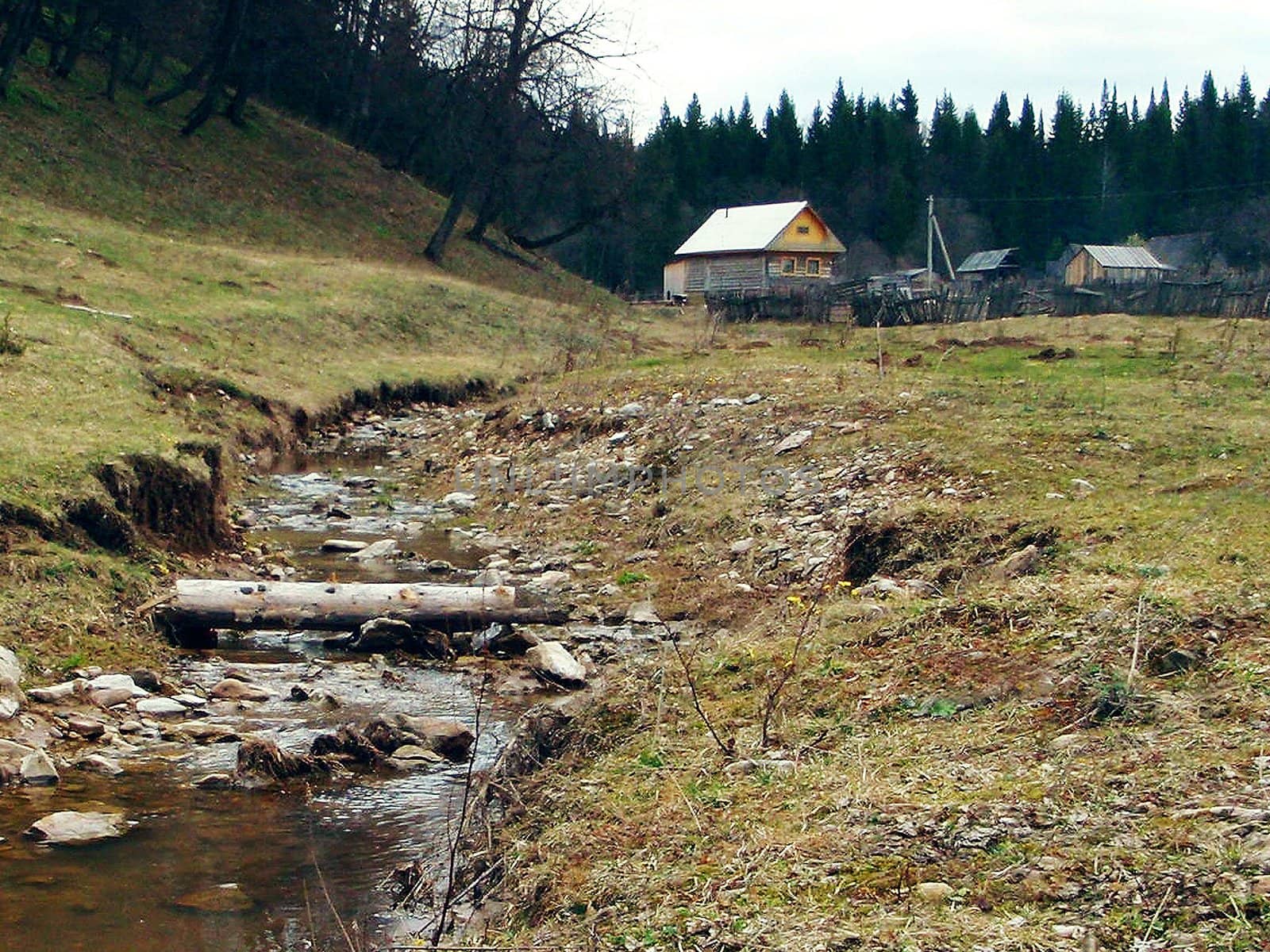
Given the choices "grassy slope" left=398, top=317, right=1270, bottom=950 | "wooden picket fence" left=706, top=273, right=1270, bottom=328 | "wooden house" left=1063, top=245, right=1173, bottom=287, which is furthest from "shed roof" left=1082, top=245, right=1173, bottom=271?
"grassy slope" left=398, top=317, right=1270, bottom=950

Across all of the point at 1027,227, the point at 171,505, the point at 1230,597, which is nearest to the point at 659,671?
the point at 1230,597

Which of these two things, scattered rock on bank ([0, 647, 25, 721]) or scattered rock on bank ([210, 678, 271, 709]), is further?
scattered rock on bank ([210, 678, 271, 709])

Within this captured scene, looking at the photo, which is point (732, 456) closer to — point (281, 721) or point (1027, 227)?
point (281, 721)

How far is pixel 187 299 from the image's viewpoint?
70.3ft

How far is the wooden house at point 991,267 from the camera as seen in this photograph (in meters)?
63.0

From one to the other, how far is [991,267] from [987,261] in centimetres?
150

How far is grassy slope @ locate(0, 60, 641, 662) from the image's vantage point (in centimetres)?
909

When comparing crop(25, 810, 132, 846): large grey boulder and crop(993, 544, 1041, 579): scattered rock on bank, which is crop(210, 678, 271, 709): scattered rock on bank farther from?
crop(993, 544, 1041, 579): scattered rock on bank

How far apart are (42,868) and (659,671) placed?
9.10ft

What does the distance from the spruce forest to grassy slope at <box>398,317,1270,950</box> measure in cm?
2650

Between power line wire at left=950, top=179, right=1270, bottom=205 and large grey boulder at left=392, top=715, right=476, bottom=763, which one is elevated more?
power line wire at left=950, top=179, right=1270, bottom=205

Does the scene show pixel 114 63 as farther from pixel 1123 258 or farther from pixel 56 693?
pixel 1123 258

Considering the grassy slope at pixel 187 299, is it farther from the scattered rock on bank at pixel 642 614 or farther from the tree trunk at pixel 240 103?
the scattered rock on bank at pixel 642 614

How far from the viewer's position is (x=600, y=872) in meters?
4.38
